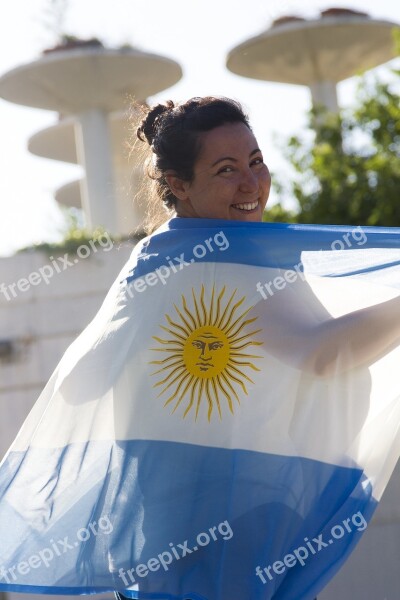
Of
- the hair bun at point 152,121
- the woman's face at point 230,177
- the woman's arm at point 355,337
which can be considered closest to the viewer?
the woman's arm at point 355,337

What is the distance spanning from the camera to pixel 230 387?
2506 mm

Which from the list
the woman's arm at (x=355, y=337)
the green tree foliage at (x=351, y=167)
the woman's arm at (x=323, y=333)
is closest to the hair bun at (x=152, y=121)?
the woman's arm at (x=323, y=333)

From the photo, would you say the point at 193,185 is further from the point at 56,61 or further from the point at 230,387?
the point at 56,61

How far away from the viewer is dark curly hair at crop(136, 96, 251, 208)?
8.66ft

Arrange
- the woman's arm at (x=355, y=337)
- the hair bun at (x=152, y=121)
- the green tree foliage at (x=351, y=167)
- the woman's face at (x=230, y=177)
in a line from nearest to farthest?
the woman's arm at (x=355, y=337) → the woman's face at (x=230, y=177) → the hair bun at (x=152, y=121) → the green tree foliage at (x=351, y=167)

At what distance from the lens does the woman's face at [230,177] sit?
2.60 meters

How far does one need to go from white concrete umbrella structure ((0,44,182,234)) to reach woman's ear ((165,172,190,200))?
961cm

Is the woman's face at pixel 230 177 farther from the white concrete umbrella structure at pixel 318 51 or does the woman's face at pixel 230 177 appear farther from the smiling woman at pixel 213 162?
the white concrete umbrella structure at pixel 318 51

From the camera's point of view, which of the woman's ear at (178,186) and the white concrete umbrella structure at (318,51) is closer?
the woman's ear at (178,186)

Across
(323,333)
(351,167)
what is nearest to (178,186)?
(323,333)

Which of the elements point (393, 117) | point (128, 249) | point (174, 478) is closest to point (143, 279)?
point (174, 478)

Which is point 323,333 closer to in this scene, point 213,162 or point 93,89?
point 213,162

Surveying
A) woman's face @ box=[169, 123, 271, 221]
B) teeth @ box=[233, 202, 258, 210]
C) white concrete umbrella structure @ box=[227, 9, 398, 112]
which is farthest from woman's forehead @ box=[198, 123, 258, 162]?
white concrete umbrella structure @ box=[227, 9, 398, 112]

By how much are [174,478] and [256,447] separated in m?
0.20
